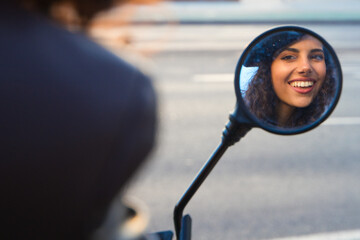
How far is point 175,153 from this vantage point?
5.55 meters

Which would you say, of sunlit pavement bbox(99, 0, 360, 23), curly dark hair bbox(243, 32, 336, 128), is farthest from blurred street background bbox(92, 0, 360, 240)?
sunlit pavement bbox(99, 0, 360, 23)

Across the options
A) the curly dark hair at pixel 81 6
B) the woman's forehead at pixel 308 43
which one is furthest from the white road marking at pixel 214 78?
the curly dark hair at pixel 81 6

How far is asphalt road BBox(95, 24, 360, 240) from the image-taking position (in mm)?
4078

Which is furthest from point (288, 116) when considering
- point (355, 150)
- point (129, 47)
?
point (355, 150)

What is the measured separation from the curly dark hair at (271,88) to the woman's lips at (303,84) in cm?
4

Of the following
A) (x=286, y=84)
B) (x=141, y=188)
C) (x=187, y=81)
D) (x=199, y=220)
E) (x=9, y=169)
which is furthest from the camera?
(x=187, y=81)

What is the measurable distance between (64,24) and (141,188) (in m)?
3.88

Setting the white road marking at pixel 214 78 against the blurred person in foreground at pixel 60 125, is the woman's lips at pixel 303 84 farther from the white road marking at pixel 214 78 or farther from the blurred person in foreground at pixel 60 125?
the white road marking at pixel 214 78

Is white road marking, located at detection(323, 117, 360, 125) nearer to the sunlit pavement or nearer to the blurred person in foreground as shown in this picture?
the blurred person in foreground

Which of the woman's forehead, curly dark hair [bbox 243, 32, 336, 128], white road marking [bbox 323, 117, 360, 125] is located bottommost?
white road marking [bbox 323, 117, 360, 125]

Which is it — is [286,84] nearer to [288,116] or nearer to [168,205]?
[288,116]

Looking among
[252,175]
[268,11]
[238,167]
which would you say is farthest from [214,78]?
[268,11]

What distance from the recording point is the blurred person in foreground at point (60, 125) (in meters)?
0.75

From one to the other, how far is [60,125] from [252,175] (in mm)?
4257
